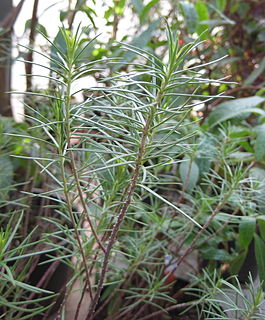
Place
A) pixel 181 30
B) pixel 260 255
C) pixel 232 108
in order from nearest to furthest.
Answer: pixel 260 255 → pixel 232 108 → pixel 181 30

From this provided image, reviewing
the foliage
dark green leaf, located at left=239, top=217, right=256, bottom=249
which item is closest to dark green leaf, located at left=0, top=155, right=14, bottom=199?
the foliage

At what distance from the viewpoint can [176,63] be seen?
0.28 metres

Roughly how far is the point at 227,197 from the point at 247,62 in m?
0.79

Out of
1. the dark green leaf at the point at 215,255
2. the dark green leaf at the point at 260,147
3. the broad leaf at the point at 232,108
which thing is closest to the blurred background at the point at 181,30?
the broad leaf at the point at 232,108

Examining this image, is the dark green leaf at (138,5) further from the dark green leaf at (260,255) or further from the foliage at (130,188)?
the dark green leaf at (260,255)

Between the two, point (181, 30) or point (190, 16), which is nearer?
point (190, 16)

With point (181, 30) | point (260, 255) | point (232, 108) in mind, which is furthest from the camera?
point (181, 30)

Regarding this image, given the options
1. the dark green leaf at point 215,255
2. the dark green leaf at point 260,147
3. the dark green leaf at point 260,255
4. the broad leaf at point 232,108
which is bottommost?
the dark green leaf at point 215,255

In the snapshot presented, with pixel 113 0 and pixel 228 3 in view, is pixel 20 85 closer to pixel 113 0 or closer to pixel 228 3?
pixel 113 0

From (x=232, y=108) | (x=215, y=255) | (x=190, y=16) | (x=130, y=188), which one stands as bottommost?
(x=215, y=255)

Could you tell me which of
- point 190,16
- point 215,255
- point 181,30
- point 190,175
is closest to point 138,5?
point 190,16

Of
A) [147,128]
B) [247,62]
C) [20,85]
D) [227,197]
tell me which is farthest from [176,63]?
[20,85]

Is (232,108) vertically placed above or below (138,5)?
below

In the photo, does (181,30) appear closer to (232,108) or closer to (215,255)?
(232,108)
